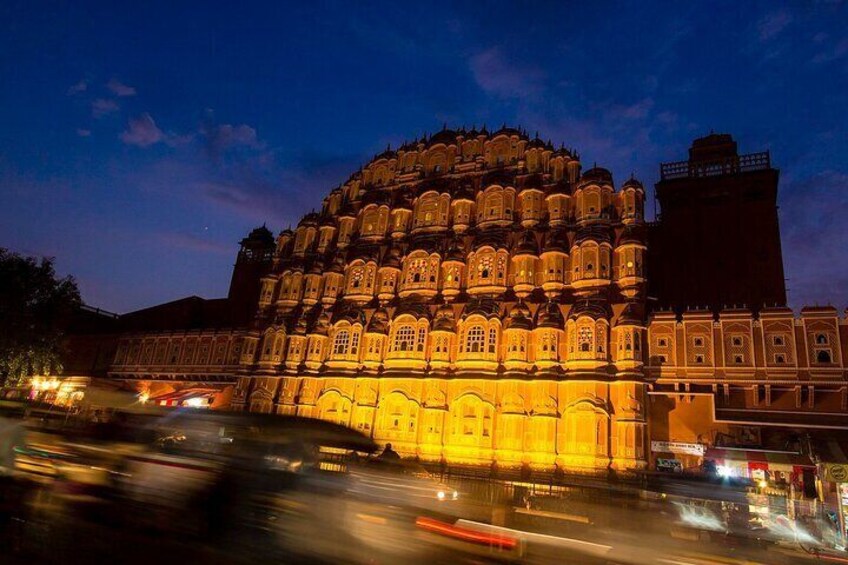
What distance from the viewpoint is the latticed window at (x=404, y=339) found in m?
35.5

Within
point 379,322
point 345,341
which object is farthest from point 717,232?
point 345,341

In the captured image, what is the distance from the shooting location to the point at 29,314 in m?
40.2

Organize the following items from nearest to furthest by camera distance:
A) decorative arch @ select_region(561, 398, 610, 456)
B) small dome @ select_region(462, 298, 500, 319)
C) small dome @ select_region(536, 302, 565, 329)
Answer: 1. decorative arch @ select_region(561, 398, 610, 456)
2. small dome @ select_region(536, 302, 565, 329)
3. small dome @ select_region(462, 298, 500, 319)

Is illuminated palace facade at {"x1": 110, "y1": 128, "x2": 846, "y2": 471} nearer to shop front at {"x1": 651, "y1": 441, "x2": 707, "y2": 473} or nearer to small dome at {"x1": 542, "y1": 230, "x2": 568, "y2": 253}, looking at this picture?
small dome at {"x1": 542, "y1": 230, "x2": 568, "y2": 253}

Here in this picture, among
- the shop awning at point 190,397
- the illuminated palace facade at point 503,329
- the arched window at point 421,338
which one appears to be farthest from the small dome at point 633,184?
the shop awning at point 190,397

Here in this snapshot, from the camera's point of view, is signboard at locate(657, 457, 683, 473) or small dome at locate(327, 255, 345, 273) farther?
small dome at locate(327, 255, 345, 273)

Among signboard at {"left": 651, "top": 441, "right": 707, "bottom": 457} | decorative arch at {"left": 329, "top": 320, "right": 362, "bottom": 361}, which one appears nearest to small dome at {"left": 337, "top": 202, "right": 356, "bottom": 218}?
decorative arch at {"left": 329, "top": 320, "right": 362, "bottom": 361}

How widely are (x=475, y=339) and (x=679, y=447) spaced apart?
13073mm

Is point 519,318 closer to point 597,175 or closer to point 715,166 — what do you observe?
point 597,175

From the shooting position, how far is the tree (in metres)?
38.4

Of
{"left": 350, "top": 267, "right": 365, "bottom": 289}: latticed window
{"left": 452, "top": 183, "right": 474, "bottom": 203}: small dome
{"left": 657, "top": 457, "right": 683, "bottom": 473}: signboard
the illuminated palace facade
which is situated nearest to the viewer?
{"left": 657, "top": 457, "right": 683, "bottom": 473}: signboard

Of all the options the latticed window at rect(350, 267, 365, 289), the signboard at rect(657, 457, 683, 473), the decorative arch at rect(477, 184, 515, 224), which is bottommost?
the signboard at rect(657, 457, 683, 473)

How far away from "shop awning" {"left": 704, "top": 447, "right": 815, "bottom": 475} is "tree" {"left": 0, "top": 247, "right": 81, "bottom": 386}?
47355mm

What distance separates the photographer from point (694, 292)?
126 ft
